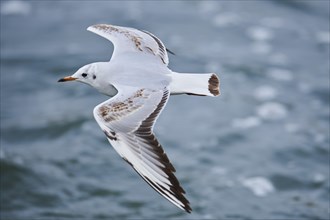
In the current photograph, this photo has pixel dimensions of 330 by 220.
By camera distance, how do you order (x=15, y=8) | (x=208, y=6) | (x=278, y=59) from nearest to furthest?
(x=278, y=59) → (x=15, y=8) → (x=208, y=6)

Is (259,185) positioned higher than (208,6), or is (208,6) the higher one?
(208,6)

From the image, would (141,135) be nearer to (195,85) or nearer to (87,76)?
(195,85)

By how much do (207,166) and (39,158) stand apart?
1860 millimetres

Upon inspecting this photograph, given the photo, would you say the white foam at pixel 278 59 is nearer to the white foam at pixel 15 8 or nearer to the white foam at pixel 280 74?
the white foam at pixel 280 74

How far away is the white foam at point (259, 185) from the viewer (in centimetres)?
860

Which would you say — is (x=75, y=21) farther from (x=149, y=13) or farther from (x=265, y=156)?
(x=265, y=156)

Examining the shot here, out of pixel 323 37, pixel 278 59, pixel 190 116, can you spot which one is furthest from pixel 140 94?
pixel 323 37

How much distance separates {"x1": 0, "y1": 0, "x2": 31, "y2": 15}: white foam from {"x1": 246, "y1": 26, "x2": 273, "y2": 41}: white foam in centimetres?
305

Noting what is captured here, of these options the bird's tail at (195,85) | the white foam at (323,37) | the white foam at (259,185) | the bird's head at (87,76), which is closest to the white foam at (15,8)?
the white foam at (323,37)

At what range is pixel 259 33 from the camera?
436 inches

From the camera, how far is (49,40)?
35.4 feet

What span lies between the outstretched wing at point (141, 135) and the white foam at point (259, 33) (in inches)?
225

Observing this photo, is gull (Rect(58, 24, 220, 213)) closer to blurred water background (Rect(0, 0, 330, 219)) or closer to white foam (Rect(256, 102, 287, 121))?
blurred water background (Rect(0, 0, 330, 219))

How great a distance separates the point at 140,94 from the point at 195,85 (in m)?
0.42
